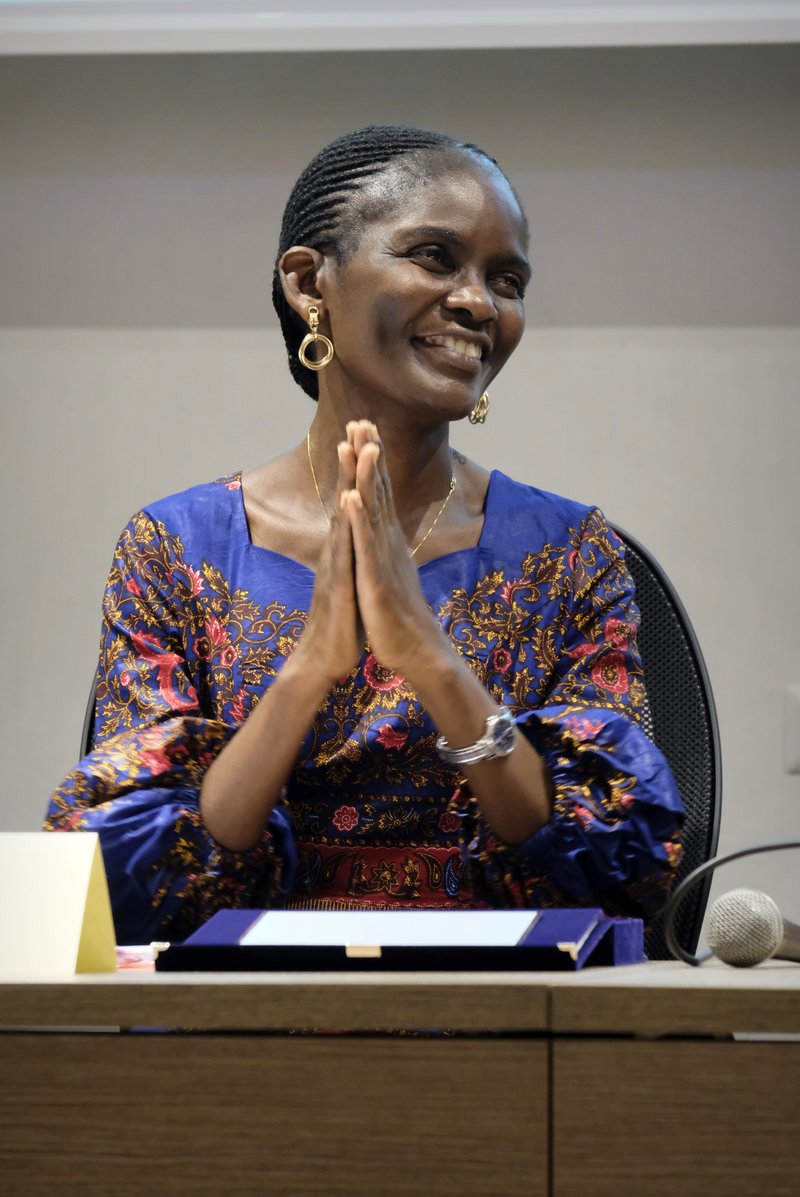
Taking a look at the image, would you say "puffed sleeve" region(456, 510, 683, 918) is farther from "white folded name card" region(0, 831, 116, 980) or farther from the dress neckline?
"white folded name card" region(0, 831, 116, 980)

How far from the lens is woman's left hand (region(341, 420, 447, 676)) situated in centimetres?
125

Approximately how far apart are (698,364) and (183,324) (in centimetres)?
90

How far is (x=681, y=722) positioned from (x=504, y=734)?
380mm

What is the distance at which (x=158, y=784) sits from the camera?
1.30 meters

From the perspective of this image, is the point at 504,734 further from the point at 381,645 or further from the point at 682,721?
the point at 682,721

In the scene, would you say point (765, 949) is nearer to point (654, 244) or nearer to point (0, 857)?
point (0, 857)

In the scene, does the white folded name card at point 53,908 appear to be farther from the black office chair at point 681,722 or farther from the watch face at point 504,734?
the black office chair at point 681,722

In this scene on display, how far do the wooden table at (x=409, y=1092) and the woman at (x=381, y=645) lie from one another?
0.57 meters

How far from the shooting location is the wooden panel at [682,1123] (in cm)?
65

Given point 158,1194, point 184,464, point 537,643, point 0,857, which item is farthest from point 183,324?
point 158,1194

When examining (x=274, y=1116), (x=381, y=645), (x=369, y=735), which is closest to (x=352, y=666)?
(x=381, y=645)

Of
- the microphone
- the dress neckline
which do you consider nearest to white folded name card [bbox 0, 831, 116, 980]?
the microphone

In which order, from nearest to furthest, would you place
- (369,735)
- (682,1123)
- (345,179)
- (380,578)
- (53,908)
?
(682,1123), (53,908), (380,578), (369,735), (345,179)

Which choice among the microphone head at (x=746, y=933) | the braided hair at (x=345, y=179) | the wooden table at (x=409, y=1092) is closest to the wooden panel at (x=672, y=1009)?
the wooden table at (x=409, y=1092)
